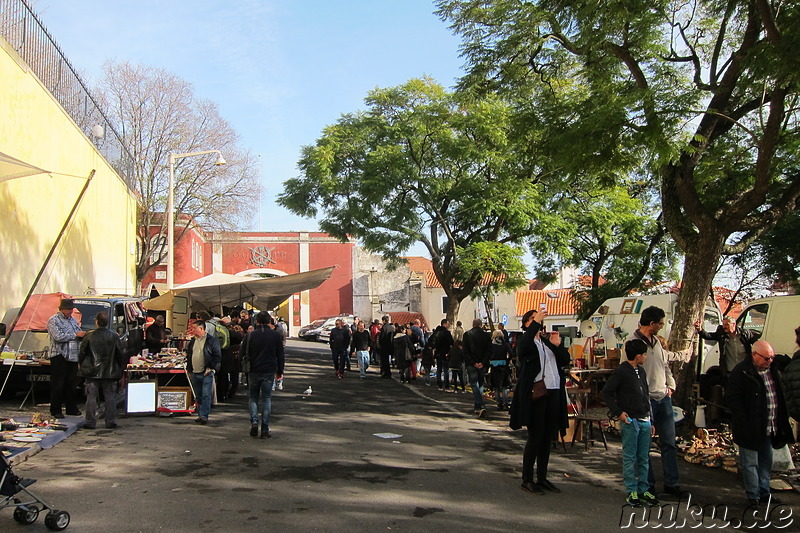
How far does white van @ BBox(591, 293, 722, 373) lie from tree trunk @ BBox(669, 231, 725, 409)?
216 inches

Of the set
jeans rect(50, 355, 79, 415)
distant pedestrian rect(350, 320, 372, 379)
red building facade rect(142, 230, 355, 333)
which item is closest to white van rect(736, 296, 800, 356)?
distant pedestrian rect(350, 320, 372, 379)

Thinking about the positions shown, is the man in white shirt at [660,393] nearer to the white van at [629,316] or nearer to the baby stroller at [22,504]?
the baby stroller at [22,504]

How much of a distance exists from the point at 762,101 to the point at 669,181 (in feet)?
5.69

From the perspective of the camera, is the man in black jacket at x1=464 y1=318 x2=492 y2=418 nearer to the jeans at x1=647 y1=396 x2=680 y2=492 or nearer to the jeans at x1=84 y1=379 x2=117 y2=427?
the jeans at x1=647 y1=396 x2=680 y2=492

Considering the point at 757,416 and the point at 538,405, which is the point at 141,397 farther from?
the point at 757,416

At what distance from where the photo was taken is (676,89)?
10.4m

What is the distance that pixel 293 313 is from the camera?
51.9 m

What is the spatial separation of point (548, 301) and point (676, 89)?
39163 millimetres

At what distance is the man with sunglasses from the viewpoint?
6.39 metres

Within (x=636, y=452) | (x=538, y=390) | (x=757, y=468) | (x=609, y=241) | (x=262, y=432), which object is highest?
(x=609, y=241)

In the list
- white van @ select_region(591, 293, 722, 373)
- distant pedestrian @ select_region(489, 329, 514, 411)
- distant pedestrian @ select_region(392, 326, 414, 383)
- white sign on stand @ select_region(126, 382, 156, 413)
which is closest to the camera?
white sign on stand @ select_region(126, 382, 156, 413)

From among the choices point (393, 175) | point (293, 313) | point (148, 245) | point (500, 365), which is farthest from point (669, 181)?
point (293, 313)

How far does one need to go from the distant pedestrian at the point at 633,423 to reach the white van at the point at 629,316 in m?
10.0

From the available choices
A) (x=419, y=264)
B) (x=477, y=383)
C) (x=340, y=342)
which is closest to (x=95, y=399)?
(x=477, y=383)
